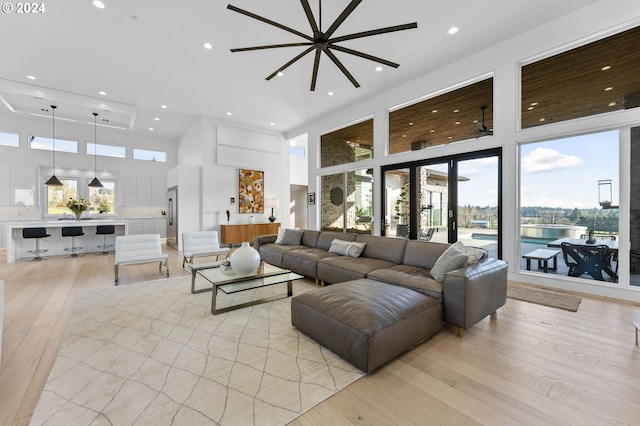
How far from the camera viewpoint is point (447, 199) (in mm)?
5398

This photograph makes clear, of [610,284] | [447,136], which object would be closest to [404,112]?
[447,136]

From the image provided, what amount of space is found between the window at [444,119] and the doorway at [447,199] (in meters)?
0.46

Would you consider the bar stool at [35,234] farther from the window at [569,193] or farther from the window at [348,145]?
the window at [569,193]

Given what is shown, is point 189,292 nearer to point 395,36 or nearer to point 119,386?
point 119,386

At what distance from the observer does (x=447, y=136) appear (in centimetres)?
560

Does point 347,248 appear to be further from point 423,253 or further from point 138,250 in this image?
point 138,250

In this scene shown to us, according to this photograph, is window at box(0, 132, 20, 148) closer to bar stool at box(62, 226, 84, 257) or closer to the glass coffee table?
bar stool at box(62, 226, 84, 257)

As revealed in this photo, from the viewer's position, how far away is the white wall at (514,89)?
11.6 feet

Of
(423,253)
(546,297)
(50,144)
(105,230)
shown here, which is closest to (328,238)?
(423,253)

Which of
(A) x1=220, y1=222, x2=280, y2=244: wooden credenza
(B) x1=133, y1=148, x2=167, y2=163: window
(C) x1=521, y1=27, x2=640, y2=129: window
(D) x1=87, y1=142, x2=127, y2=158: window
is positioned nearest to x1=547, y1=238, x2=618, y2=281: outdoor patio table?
(C) x1=521, y1=27, x2=640, y2=129: window

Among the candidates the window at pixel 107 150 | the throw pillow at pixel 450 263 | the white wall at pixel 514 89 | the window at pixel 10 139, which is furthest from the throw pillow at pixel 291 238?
the window at pixel 10 139

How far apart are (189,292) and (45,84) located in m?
6.14

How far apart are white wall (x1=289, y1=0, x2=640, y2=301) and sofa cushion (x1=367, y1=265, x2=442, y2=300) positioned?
228cm

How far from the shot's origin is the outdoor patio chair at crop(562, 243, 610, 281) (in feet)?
12.5
